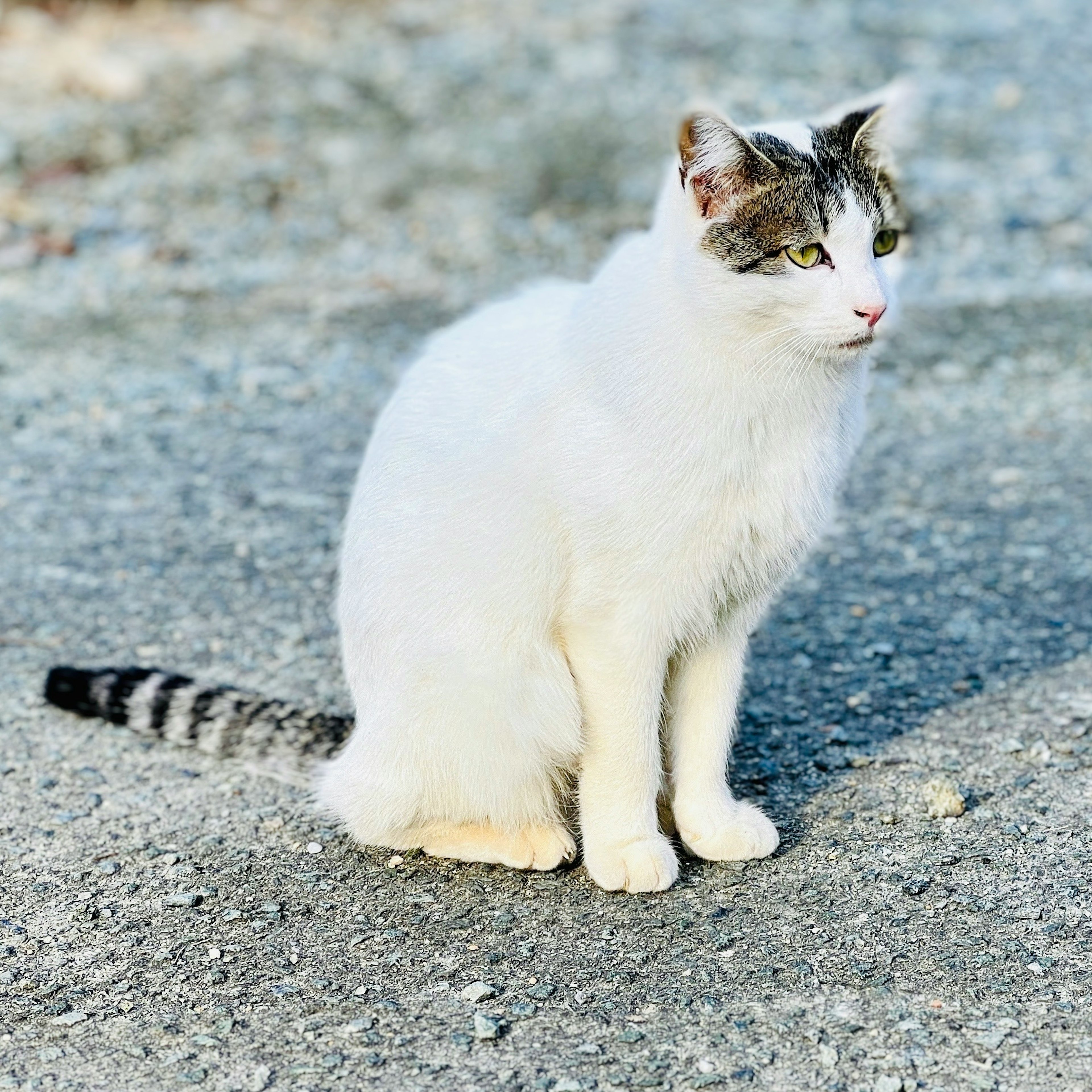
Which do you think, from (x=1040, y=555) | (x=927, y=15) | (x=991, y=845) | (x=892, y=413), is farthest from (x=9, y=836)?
(x=927, y=15)

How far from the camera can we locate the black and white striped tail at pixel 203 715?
3740mm

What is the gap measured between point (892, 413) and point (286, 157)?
4027 mm

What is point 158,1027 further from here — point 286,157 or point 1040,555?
point 286,157

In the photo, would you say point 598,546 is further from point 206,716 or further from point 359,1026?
point 206,716

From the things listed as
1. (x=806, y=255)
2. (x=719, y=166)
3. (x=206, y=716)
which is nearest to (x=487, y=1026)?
(x=206, y=716)

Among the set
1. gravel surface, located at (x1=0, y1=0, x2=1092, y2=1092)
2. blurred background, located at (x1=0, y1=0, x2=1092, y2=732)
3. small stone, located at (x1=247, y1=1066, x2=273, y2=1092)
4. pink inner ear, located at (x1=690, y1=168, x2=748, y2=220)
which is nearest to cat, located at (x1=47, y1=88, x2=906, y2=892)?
pink inner ear, located at (x1=690, y1=168, x2=748, y2=220)

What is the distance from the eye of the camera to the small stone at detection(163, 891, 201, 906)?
325cm

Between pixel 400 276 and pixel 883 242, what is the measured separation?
4.76 meters

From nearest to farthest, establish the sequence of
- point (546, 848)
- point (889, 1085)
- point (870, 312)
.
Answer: point (889, 1085) < point (870, 312) < point (546, 848)

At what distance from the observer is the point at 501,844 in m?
3.35

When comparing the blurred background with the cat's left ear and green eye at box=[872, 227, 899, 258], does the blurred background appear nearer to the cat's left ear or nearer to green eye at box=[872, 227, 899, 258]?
green eye at box=[872, 227, 899, 258]

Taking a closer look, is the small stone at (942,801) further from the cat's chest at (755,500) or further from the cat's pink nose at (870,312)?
the cat's pink nose at (870,312)

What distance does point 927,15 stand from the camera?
10.3m

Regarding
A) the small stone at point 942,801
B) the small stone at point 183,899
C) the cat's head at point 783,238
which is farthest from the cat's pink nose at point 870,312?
the small stone at point 183,899
